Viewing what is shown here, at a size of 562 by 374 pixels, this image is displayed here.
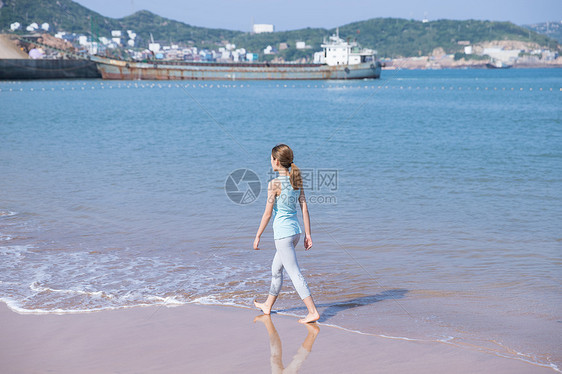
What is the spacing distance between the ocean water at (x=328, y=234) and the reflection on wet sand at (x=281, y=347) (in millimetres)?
322

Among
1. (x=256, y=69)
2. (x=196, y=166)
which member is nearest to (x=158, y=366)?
(x=196, y=166)

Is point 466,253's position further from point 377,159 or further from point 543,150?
point 543,150

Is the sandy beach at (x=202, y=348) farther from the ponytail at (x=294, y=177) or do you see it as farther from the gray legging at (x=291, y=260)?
the ponytail at (x=294, y=177)

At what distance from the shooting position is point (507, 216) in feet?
31.2

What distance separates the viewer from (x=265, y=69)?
82812 mm

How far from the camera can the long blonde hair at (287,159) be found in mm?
4805

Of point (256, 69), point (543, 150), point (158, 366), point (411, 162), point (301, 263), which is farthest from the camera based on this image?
point (256, 69)

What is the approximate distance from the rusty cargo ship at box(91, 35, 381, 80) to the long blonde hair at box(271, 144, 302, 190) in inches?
3010

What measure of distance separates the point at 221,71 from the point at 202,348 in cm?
8020

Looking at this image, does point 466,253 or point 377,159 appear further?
point 377,159

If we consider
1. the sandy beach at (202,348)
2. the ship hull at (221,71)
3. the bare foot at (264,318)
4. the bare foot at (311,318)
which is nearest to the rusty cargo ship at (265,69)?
the ship hull at (221,71)

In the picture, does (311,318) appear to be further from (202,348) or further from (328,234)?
(328,234)

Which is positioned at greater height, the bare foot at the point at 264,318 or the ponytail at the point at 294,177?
the ponytail at the point at 294,177

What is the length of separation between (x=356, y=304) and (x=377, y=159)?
39.1 ft
